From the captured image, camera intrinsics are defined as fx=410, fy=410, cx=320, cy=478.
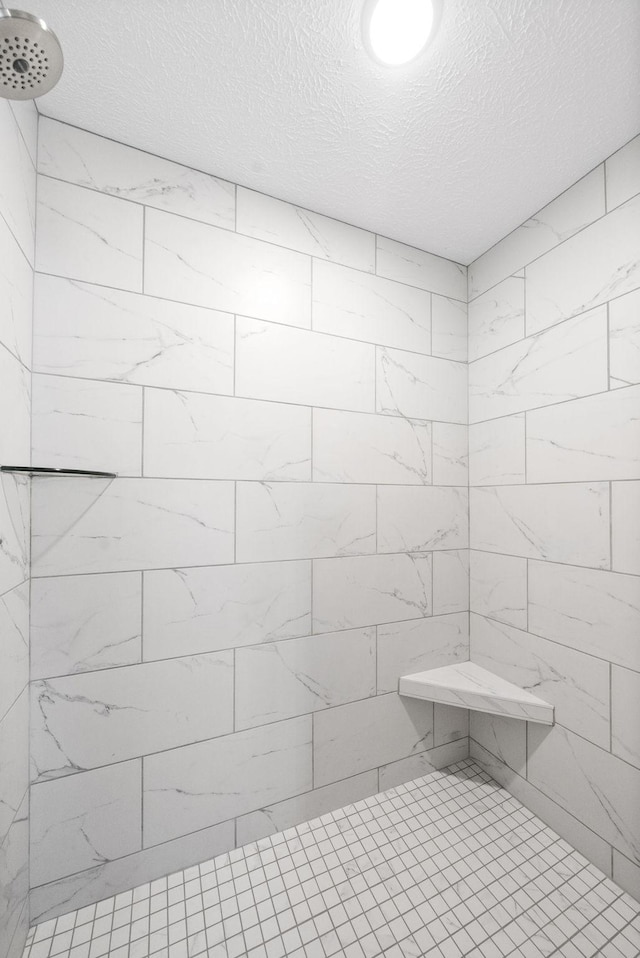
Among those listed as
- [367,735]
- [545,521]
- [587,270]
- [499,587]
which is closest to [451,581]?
[499,587]

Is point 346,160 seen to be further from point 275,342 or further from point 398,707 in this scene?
point 398,707

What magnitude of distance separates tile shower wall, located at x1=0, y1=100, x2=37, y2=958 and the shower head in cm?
27

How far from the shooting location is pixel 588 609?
119 cm

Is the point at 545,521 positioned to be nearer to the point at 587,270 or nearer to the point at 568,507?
the point at 568,507

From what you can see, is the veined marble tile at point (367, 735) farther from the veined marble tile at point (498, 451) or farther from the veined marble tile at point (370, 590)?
the veined marble tile at point (498, 451)

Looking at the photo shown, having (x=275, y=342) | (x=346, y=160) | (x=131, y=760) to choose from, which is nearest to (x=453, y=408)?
(x=275, y=342)

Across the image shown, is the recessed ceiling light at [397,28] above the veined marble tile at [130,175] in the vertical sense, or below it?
above

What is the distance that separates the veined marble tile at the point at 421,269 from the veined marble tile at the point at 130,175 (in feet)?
1.85

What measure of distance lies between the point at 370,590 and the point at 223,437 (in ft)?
2.34

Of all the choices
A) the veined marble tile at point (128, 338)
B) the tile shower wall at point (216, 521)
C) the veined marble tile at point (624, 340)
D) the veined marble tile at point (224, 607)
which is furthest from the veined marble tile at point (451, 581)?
the veined marble tile at point (128, 338)

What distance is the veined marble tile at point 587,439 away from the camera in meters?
1.09

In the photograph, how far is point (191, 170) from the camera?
120 centimetres

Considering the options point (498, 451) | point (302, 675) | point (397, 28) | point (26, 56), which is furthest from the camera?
point (498, 451)

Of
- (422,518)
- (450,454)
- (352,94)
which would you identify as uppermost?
(352,94)
